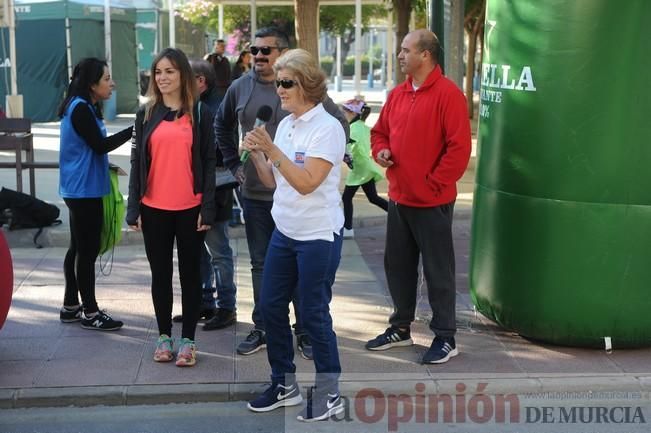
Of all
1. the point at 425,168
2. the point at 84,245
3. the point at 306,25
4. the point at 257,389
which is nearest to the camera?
the point at 257,389

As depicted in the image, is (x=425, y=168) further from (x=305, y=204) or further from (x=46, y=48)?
(x=46, y=48)

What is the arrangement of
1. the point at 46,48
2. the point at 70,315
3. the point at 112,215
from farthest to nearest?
the point at 46,48 → the point at 70,315 → the point at 112,215

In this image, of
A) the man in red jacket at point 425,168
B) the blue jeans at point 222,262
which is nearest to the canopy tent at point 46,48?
the blue jeans at point 222,262

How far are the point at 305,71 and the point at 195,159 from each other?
1166 millimetres

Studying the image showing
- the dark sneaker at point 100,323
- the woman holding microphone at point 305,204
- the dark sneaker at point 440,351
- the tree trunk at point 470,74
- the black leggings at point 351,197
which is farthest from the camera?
the tree trunk at point 470,74

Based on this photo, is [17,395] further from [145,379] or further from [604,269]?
[604,269]

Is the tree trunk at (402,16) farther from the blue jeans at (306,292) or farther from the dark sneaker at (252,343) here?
the blue jeans at (306,292)

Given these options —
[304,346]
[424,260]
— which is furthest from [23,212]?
[424,260]

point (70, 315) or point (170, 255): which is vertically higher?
point (170, 255)

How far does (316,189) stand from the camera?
457 cm

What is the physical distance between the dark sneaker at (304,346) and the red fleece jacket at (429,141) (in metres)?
1.09

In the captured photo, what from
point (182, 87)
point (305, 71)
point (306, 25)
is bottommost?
point (182, 87)

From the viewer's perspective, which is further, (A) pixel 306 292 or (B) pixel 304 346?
(B) pixel 304 346

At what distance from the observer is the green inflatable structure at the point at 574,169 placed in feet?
18.0
